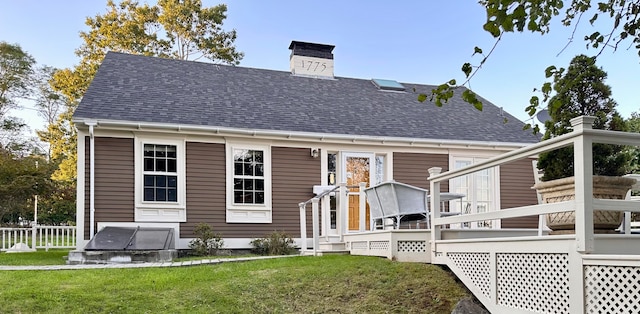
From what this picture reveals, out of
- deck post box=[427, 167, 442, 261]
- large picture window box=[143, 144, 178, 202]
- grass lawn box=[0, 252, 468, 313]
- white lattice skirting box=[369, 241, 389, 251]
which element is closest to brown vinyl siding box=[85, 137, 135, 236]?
large picture window box=[143, 144, 178, 202]

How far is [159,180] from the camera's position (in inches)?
415

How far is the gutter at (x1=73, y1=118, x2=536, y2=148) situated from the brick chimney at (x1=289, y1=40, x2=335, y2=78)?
3871mm

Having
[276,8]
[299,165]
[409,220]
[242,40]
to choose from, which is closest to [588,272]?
[409,220]

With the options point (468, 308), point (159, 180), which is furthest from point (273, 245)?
point (468, 308)

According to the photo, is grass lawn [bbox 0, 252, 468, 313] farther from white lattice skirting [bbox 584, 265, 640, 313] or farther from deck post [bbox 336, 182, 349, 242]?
deck post [bbox 336, 182, 349, 242]

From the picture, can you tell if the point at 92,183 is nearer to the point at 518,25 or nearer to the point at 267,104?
the point at 267,104

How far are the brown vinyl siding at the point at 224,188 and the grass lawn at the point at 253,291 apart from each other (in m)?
4.12

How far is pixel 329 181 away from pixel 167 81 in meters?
4.56

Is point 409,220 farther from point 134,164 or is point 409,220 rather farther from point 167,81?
point 167,81

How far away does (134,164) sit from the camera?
10.4 metres

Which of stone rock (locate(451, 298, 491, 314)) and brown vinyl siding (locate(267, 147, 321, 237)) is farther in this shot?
brown vinyl siding (locate(267, 147, 321, 237))

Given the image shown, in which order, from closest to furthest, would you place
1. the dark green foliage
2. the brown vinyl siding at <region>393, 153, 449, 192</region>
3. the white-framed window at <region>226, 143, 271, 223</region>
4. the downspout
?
the dark green foliage < the downspout < the white-framed window at <region>226, 143, 271, 223</region> < the brown vinyl siding at <region>393, 153, 449, 192</region>

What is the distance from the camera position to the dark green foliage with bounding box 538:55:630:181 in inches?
184

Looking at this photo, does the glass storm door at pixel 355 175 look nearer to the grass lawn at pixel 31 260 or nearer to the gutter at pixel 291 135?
the gutter at pixel 291 135
